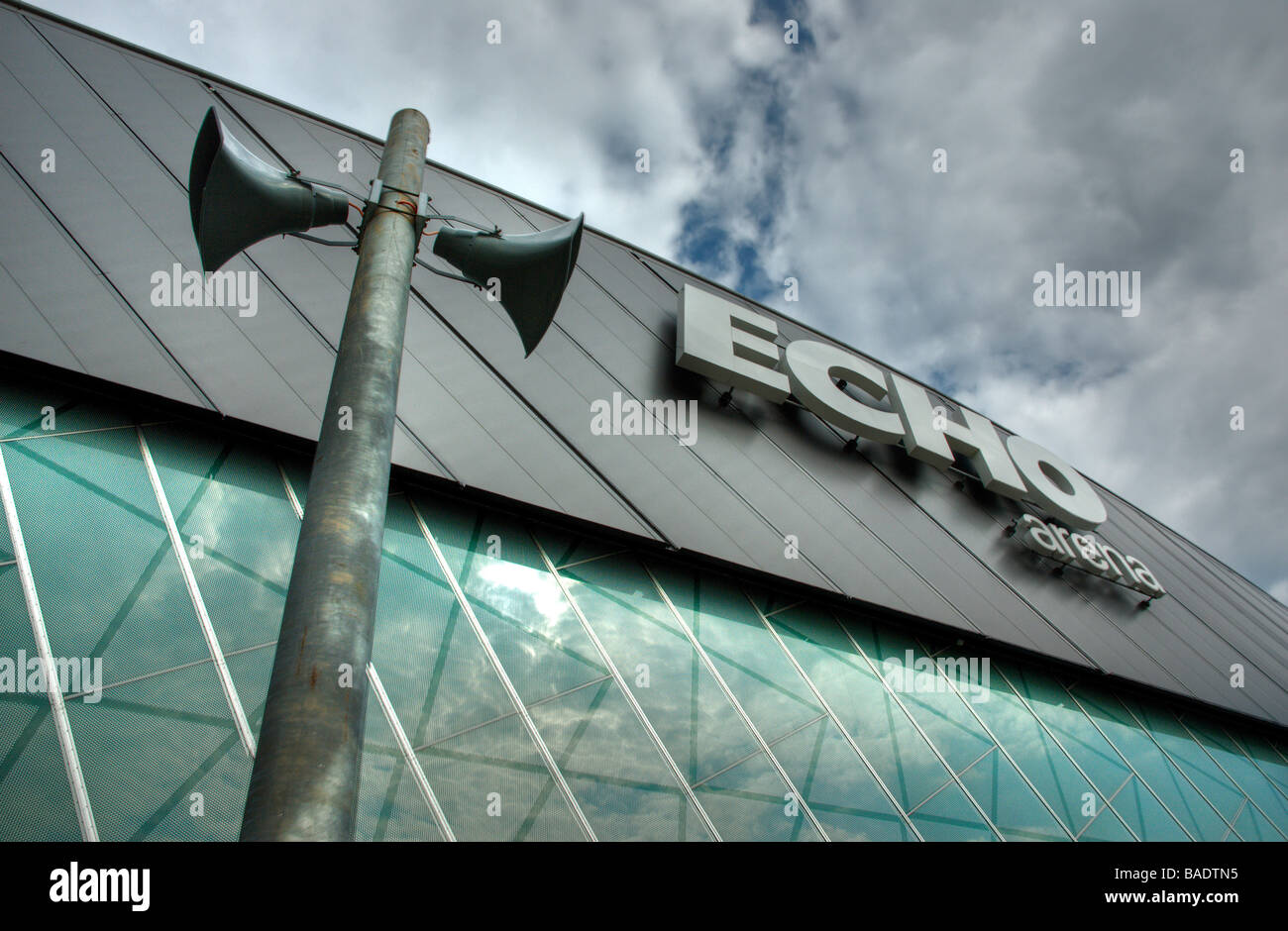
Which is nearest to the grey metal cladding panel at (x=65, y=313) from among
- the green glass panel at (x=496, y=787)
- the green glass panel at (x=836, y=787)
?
the green glass panel at (x=496, y=787)

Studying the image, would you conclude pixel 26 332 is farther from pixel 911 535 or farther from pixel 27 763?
pixel 911 535

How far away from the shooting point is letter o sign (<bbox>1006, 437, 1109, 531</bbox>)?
20688 millimetres

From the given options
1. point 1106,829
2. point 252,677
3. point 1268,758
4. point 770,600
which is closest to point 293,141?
point 252,677

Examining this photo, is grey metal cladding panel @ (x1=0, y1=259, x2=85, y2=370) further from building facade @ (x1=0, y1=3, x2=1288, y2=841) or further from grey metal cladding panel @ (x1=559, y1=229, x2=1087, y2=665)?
grey metal cladding panel @ (x1=559, y1=229, x2=1087, y2=665)

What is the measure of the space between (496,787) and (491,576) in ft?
8.84

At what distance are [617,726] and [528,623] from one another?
1597 mm

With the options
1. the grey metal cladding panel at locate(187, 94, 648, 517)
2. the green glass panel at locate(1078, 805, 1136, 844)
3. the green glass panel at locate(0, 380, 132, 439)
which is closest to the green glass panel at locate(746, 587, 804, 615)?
the grey metal cladding panel at locate(187, 94, 648, 517)

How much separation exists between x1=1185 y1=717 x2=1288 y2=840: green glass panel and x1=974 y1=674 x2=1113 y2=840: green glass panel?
19.0 feet

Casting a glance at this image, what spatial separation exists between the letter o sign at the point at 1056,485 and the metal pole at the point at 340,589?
19.6m

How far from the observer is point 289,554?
8922mm

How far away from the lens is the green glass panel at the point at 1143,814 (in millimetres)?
14238

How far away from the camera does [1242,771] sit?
1806 centimetres

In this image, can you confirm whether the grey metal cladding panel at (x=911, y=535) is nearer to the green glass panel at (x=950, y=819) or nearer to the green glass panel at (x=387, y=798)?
the green glass panel at (x=950, y=819)
